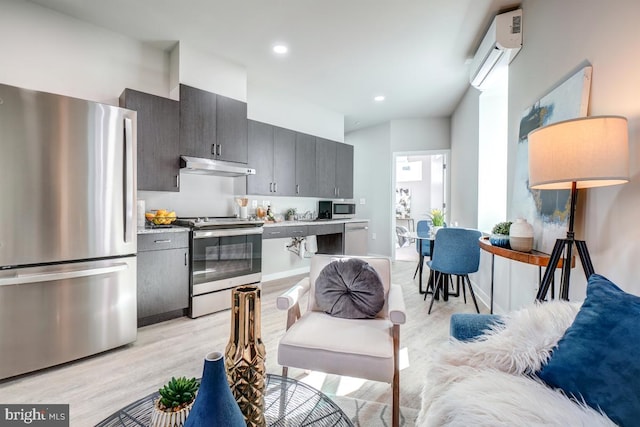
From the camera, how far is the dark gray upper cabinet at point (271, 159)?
150 inches

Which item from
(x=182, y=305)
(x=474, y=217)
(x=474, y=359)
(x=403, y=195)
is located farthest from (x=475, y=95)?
(x=403, y=195)

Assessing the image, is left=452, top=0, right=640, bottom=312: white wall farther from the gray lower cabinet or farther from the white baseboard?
the white baseboard

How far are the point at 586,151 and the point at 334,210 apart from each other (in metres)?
4.19

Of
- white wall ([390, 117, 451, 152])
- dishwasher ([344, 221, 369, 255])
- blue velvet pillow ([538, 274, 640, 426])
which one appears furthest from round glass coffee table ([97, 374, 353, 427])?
white wall ([390, 117, 451, 152])

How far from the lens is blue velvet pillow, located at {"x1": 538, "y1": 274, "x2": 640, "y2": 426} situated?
720 mm

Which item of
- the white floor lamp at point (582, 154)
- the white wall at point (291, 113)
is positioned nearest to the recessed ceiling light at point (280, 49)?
the white wall at point (291, 113)

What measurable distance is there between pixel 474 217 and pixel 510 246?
84.1 inches

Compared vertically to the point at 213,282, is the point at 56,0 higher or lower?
higher

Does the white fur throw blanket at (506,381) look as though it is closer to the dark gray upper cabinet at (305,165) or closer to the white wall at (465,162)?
the white wall at (465,162)

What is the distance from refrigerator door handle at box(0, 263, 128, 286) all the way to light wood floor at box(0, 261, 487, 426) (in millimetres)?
627

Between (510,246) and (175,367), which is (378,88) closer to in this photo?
(510,246)

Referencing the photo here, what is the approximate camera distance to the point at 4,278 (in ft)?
5.97

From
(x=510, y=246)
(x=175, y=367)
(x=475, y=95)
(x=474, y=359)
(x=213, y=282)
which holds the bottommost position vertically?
(x=175, y=367)

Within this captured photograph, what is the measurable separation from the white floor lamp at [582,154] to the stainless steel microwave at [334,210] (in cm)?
382
